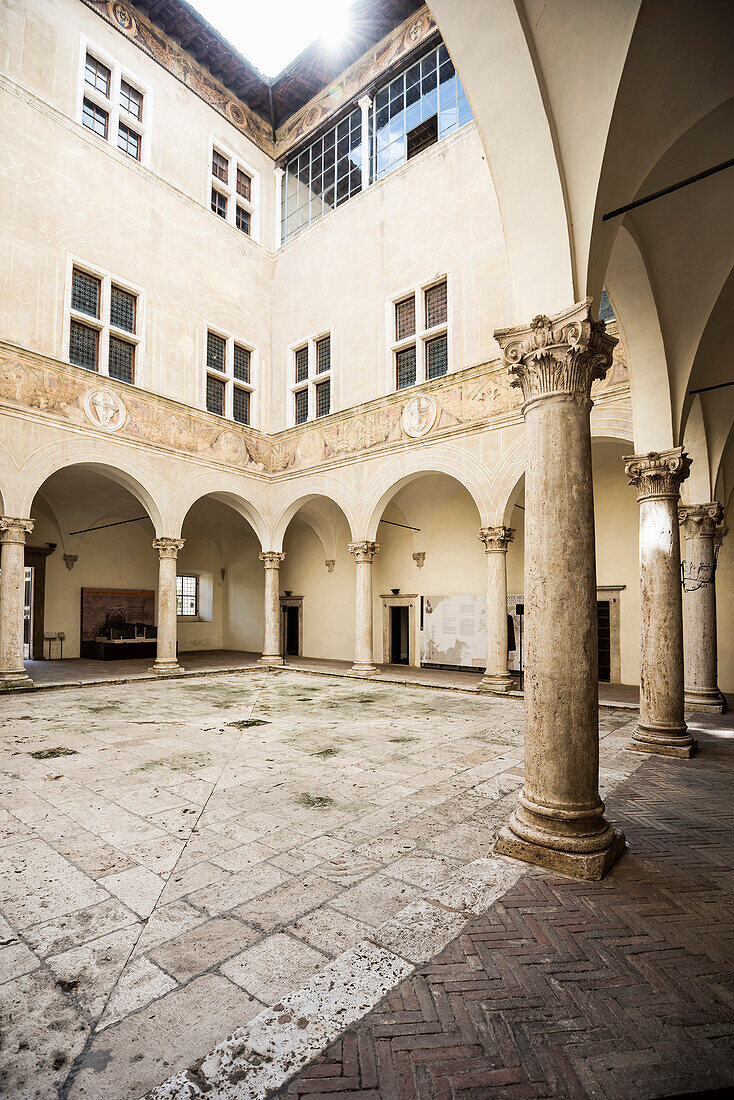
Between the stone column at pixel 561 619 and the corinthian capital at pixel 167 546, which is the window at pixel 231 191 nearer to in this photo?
the corinthian capital at pixel 167 546

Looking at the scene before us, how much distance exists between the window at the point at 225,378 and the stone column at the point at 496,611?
8.22 metres

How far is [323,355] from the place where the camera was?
15922 millimetres

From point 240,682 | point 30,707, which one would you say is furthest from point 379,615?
point 30,707

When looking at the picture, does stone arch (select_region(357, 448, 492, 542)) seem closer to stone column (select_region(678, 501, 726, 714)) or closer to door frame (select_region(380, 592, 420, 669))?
door frame (select_region(380, 592, 420, 669))

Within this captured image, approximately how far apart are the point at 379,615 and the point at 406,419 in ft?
20.8

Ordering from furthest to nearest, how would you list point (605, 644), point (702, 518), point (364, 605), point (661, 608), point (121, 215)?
point (364, 605) < point (121, 215) < point (605, 644) < point (702, 518) < point (661, 608)

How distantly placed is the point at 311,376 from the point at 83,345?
5.63 meters

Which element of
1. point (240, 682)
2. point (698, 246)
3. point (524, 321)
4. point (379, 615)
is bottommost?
point (240, 682)

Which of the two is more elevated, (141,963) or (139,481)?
(139,481)

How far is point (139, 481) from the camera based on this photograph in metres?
13.2

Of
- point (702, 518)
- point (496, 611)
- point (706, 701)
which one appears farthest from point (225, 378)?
point (706, 701)

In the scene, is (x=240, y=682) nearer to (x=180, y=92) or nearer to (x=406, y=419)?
(x=406, y=419)

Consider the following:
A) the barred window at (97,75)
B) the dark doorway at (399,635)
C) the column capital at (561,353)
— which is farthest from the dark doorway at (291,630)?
the column capital at (561,353)

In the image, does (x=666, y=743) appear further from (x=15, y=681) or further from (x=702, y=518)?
(x=15, y=681)
